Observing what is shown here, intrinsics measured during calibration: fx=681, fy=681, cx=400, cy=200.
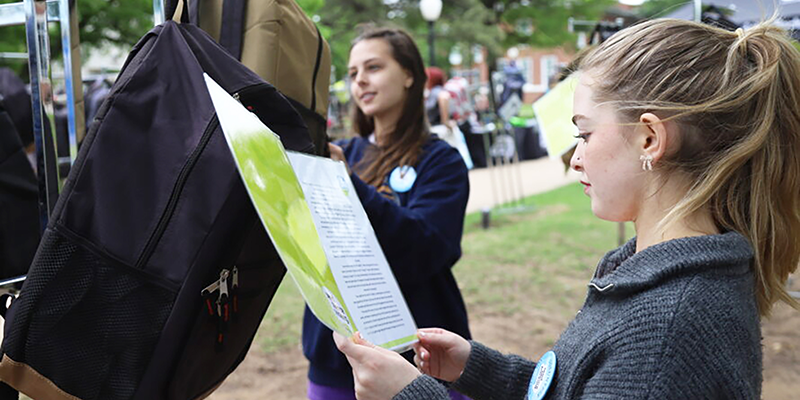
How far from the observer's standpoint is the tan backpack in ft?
4.34

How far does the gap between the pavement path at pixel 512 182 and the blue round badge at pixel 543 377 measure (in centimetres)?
802

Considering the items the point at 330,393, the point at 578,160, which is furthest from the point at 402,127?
the point at 578,160

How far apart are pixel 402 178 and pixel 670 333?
1302mm

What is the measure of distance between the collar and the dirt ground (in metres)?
2.89

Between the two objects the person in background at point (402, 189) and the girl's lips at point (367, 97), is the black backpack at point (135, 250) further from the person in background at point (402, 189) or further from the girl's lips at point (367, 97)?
the girl's lips at point (367, 97)

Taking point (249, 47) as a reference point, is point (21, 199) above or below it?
below

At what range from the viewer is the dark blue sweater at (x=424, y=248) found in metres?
1.93

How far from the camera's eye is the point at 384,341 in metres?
1.14

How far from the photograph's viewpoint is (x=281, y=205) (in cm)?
93

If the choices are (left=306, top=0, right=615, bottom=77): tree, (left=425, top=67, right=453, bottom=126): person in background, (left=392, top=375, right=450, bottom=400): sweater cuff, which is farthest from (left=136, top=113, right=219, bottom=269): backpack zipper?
(left=306, top=0, right=615, bottom=77): tree

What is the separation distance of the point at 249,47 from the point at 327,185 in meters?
0.31

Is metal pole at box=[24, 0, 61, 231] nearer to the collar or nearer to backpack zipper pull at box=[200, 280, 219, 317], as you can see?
backpack zipper pull at box=[200, 280, 219, 317]

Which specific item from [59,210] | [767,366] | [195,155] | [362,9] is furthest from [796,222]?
[362,9]

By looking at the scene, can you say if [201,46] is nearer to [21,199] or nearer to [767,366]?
[21,199]
